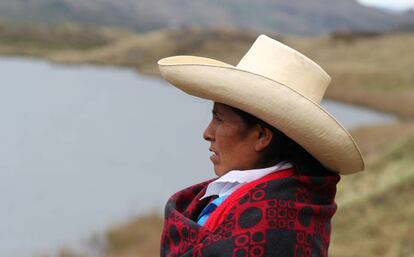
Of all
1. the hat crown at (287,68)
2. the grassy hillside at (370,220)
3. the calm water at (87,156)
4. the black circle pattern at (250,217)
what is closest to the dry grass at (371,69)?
the calm water at (87,156)

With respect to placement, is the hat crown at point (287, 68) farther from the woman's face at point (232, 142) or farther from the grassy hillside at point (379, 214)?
the grassy hillside at point (379, 214)

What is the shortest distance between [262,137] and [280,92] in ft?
0.54

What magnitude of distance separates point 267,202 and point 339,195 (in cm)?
987

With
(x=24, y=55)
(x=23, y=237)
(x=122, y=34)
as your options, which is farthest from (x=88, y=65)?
(x=23, y=237)

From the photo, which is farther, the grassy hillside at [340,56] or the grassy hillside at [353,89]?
the grassy hillside at [340,56]

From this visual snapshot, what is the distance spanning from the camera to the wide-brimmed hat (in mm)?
1979

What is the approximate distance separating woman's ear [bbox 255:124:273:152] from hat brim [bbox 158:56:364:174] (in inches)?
2.2

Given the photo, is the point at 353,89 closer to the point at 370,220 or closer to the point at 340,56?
the point at 340,56

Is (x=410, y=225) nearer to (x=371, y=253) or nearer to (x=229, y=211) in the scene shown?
(x=371, y=253)

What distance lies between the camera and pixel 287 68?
2.14 meters

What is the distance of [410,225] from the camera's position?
776 cm

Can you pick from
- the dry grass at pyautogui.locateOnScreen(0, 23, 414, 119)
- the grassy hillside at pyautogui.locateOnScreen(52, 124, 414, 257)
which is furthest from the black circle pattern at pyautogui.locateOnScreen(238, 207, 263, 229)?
the dry grass at pyautogui.locateOnScreen(0, 23, 414, 119)

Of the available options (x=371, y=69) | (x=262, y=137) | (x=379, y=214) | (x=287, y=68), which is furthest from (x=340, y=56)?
(x=262, y=137)

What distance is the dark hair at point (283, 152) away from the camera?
2076 mm
